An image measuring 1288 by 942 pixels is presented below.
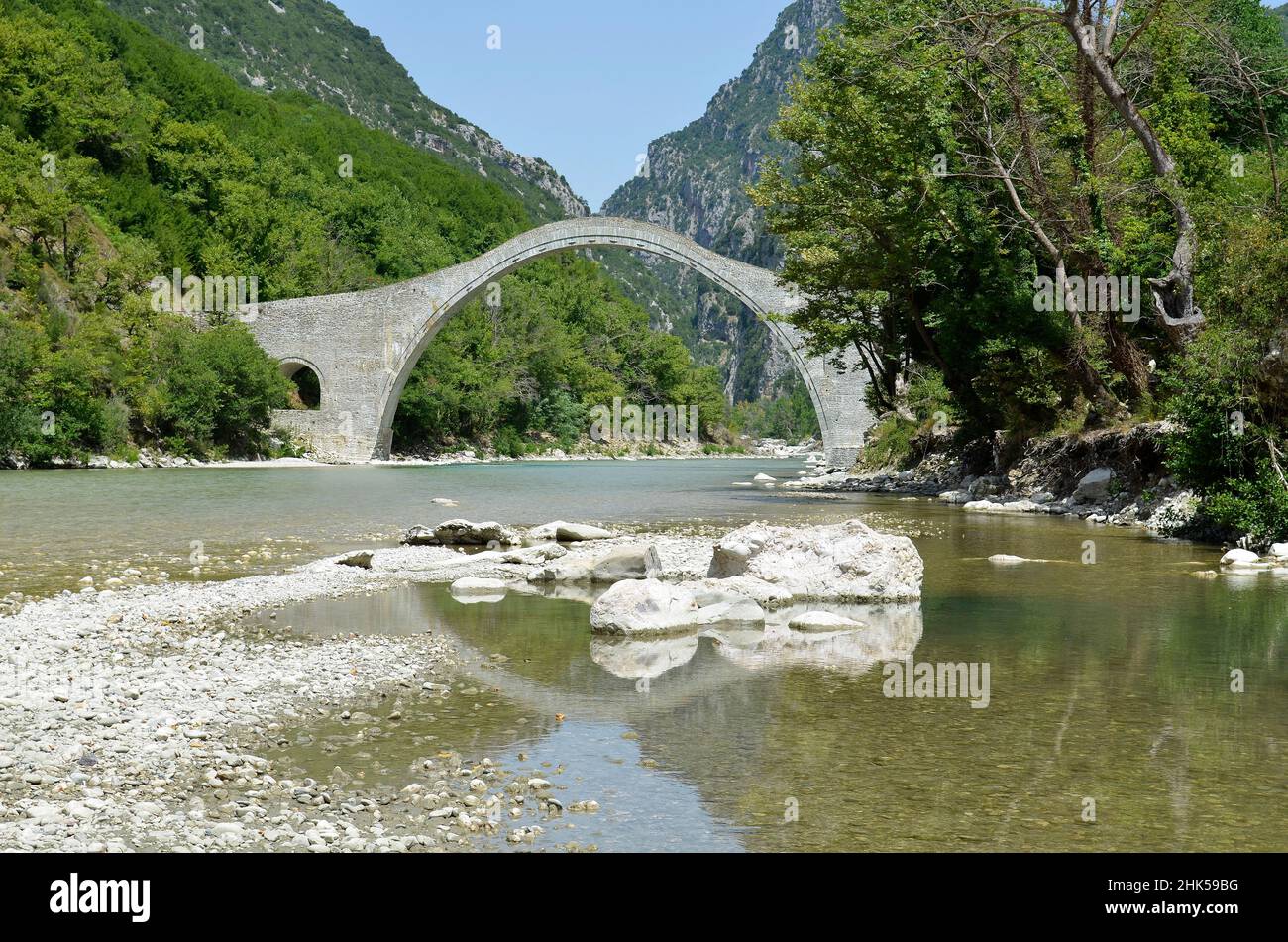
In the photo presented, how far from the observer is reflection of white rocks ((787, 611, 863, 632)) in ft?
20.7

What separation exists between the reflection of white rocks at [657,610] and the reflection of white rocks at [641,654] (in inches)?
4.0

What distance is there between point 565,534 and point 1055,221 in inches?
322

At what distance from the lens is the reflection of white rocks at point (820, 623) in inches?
248

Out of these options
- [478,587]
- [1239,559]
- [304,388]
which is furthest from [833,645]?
[304,388]

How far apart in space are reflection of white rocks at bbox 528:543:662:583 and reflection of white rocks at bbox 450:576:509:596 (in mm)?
415

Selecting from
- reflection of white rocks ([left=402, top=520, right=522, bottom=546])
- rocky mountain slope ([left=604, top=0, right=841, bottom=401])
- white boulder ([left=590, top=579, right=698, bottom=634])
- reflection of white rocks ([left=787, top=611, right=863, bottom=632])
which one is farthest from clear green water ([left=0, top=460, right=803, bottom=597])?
rocky mountain slope ([left=604, top=0, right=841, bottom=401])

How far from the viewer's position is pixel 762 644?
587 cm

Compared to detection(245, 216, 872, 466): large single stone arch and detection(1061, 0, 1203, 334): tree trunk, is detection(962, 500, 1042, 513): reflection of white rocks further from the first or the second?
detection(245, 216, 872, 466): large single stone arch

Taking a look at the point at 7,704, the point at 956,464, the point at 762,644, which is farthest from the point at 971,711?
the point at 956,464

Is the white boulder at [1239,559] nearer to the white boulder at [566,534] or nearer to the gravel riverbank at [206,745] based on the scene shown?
the white boulder at [566,534]

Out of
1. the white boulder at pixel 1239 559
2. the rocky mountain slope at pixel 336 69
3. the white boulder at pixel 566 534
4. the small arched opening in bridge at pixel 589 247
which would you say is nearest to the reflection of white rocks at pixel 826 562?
the white boulder at pixel 1239 559

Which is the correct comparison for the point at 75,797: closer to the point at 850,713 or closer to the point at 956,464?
the point at 850,713

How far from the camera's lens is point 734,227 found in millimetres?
157875

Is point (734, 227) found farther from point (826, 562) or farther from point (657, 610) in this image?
point (657, 610)
